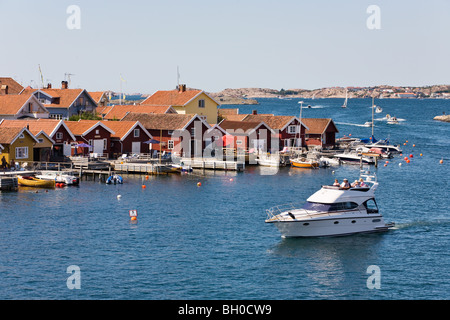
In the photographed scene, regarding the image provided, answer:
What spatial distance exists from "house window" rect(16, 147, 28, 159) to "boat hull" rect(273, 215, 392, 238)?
3971cm

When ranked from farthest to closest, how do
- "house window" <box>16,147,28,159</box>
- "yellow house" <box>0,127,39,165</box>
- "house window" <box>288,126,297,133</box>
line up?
"house window" <box>288,126,297,133</box>
"house window" <box>16,147,28,159</box>
"yellow house" <box>0,127,39,165</box>

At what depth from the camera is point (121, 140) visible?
278ft

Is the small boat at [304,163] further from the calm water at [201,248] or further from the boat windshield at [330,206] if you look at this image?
the boat windshield at [330,206]

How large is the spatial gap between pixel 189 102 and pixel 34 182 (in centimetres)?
4292

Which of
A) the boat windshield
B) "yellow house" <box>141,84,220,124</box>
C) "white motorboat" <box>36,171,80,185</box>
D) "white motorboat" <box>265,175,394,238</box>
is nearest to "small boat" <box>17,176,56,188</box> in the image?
"white motorboat" <box>36,171,80,185</box>

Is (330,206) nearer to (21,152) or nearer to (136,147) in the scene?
(21,152)

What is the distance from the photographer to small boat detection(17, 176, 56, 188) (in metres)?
65.8

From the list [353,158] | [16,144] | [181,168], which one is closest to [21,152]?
[16,144]

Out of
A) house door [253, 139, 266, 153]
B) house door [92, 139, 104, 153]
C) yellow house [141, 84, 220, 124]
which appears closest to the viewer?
house door [92, 139, 104, 153]

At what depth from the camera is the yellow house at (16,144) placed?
7100 cm

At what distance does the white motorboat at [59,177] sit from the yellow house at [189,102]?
126 feet

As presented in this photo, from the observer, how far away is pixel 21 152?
72.8 m

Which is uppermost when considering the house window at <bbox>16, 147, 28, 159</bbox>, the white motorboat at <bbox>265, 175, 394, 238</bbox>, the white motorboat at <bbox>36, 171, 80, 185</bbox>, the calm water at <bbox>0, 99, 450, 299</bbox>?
the house window at <bbox>16, 147, 28, 159</bbox>

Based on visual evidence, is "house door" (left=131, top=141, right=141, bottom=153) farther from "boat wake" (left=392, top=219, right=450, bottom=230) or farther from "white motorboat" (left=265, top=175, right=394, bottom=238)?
"boat wake" (left=392, top=219, right=450, bottom=230)
